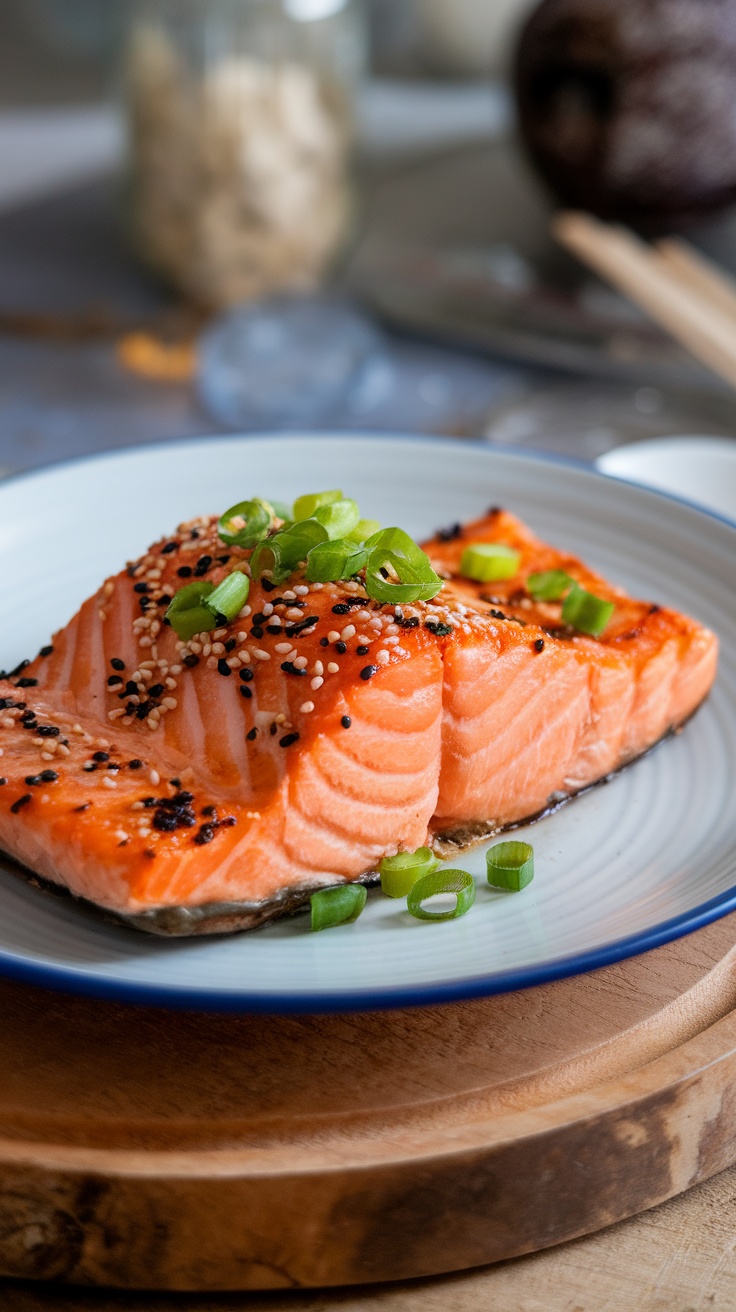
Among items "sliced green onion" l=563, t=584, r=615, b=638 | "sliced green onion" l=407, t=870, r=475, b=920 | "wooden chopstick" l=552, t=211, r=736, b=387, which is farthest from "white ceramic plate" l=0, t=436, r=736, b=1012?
"wooden chopstick" l=552, t=211, r=736, b=387

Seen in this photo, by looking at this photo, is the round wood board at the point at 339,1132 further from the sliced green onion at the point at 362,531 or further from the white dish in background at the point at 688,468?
the white dish in background at the point at 688,468

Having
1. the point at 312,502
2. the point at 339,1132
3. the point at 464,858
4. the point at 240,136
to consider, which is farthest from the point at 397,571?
the point at 240,136

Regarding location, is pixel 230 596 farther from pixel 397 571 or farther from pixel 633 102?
pixel 633 102

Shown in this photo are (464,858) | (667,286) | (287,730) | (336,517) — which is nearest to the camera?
(287,730)

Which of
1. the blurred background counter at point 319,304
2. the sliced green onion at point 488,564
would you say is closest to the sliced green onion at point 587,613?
the sliced green onion at point 488,564

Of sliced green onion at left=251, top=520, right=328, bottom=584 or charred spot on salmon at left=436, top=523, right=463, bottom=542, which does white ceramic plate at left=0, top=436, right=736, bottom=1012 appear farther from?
sliced green onion at left=251, top=520, right=328, bottom=584
